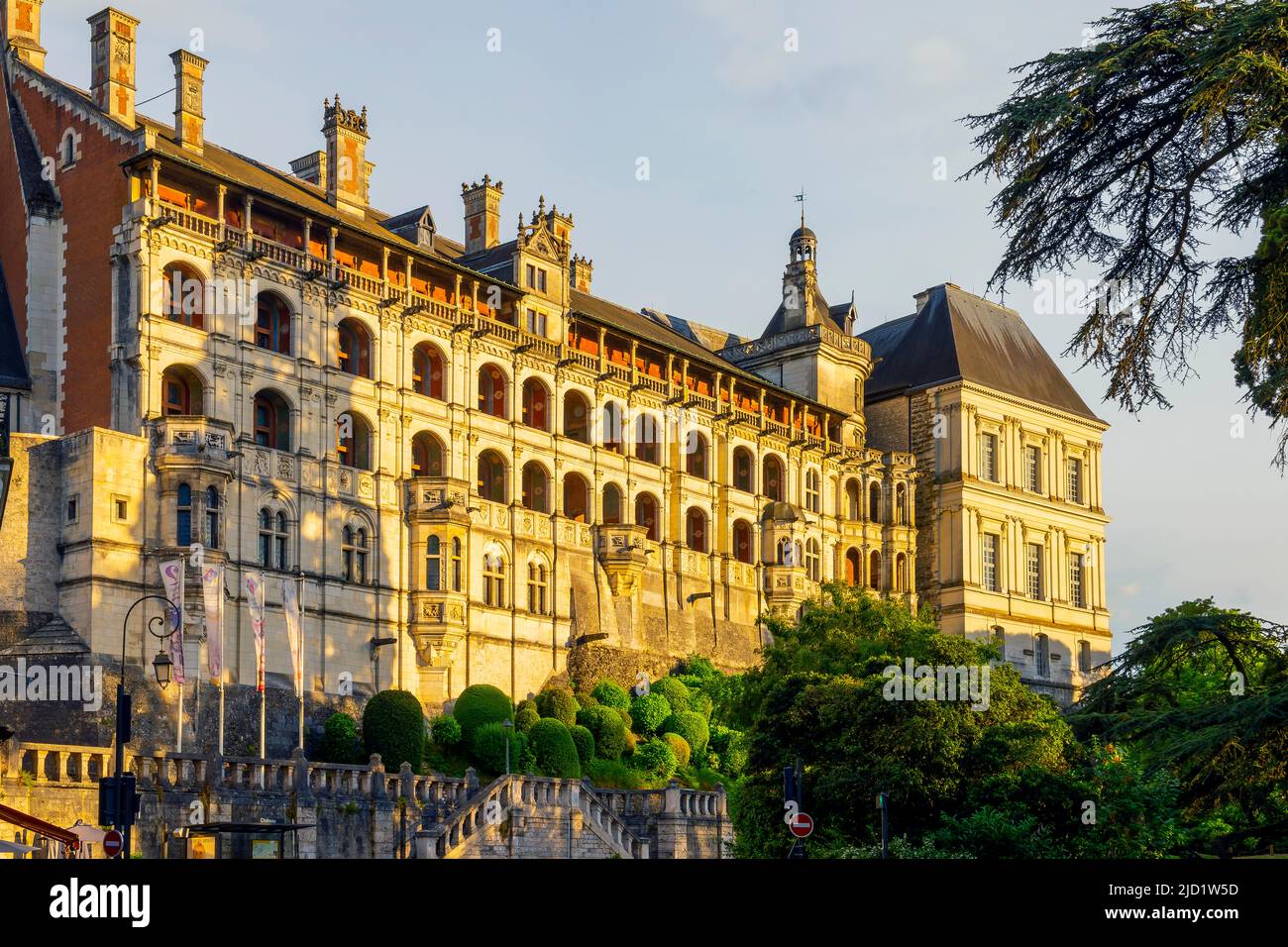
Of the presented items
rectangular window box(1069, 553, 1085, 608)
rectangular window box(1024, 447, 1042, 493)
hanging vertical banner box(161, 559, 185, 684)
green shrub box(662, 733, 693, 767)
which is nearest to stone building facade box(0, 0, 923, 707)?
hanging vertical banner box(161, 559, 185, 684)

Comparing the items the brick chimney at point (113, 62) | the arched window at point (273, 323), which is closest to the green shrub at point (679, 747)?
the arched window at point (273, 323)

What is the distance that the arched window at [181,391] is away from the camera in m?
57.4

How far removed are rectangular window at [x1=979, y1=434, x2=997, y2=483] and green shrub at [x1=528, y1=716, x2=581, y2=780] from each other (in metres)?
39.7

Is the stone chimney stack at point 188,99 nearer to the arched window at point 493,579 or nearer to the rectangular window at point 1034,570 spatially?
the arched window at point 493,579

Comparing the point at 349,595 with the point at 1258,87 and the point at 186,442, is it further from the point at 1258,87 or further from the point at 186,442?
the point at 1258,87

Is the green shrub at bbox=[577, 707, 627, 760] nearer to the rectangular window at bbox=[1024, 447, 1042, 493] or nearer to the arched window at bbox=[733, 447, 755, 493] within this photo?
the arched window at bbox=[733, 447, 755, 493]

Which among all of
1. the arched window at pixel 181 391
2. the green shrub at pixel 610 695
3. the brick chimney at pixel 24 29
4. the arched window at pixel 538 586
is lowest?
the green shrub at pixel 610 695

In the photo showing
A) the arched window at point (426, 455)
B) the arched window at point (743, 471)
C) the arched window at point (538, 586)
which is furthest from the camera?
the arched window at point (743, 471)

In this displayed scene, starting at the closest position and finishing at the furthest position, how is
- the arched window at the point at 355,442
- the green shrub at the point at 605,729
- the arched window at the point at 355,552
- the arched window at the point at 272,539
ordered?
1. the arched window at the point at 272,539
2. the arched window at the point at 355,552
3. the green shrub at the point at 605,729
4. the arched window at the point at 355,442

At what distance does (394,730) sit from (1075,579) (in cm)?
5192

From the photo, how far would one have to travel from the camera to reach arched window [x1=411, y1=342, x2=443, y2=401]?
218 feet

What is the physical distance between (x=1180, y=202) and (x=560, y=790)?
32.3 metres

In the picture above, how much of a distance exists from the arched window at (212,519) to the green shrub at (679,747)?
17.3m

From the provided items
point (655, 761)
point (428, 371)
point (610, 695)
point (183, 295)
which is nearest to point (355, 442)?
point (428, 371)
